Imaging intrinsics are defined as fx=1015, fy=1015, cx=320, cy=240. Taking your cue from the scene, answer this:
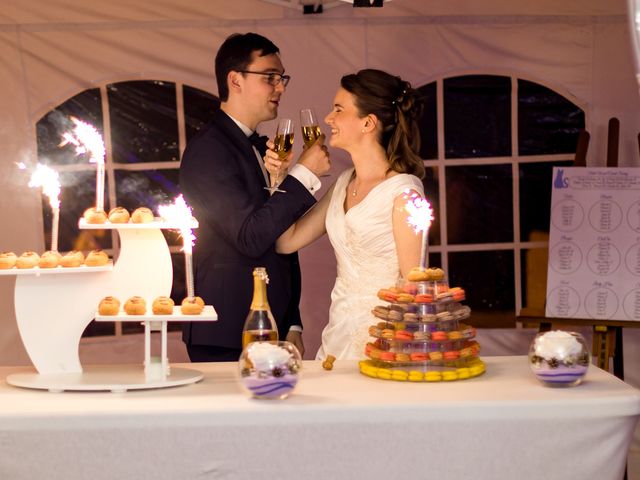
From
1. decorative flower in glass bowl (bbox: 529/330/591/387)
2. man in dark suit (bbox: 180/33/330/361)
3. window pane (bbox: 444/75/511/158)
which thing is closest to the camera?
decorative flower in glass bowl (bbox: 529/330/591/387)

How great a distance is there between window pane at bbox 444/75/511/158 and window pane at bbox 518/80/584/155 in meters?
0.08

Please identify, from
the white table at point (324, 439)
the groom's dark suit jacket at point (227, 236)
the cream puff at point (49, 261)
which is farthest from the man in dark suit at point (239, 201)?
the white table at point (324, 439)

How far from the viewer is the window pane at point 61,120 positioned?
5.04 m

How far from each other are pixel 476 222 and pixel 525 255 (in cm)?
31

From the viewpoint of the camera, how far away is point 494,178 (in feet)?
17.3

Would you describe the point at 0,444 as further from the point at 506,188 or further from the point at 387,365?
the point at 506,188

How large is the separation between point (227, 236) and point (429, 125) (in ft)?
6.57

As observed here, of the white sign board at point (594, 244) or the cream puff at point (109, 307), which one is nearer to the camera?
the cream puff at point (109, 307)

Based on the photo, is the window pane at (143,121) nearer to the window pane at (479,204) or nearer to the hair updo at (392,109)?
the window pane at (479,204)

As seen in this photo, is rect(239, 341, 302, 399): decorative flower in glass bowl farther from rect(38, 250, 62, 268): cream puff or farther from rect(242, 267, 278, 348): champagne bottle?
rect(38, 250, 62, 268): cream puff

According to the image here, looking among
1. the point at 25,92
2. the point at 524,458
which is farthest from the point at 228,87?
the point at 524,458

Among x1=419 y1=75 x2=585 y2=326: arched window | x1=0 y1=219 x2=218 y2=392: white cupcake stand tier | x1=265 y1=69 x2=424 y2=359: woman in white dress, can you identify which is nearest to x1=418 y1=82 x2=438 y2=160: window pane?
x1=419 y1=75 x2=585 y2=326: arched window

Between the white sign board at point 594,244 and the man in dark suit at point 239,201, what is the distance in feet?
5.36

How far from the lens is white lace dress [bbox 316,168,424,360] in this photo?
3.51m
